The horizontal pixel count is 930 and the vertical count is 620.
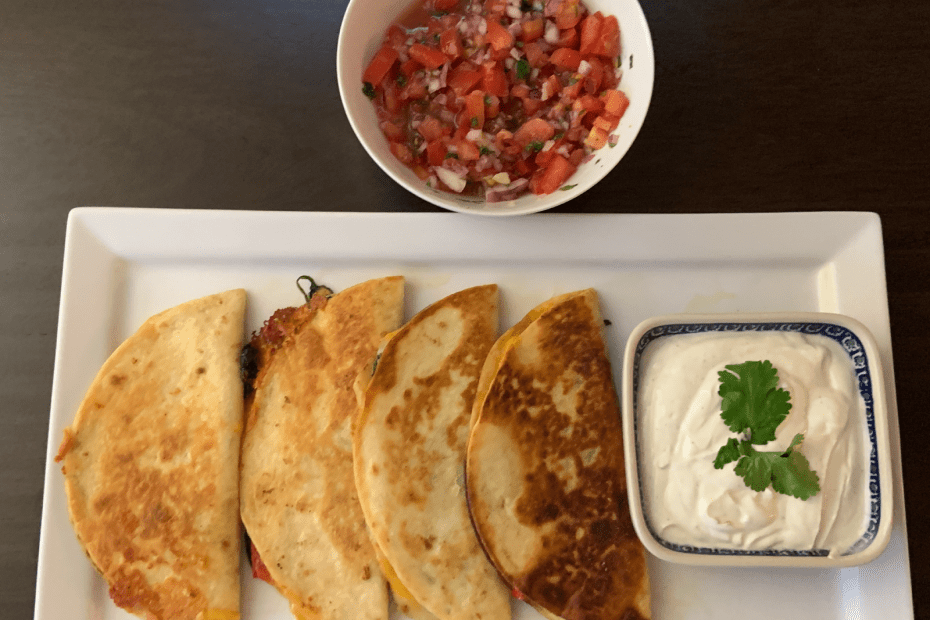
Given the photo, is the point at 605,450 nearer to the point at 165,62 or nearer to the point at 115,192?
the point at 115,192

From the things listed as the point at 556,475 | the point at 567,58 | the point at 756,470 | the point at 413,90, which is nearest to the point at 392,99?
the point at 413,90

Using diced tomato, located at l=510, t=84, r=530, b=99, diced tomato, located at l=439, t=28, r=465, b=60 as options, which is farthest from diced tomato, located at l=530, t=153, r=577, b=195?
diced tomato, located at l=439, t=28, r=465, b=60

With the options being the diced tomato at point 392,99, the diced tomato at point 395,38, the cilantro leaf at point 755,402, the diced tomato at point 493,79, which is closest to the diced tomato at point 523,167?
the diced tomato at point 493,79

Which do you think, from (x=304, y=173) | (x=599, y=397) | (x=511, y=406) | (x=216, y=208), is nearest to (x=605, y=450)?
(x=599, y=397)

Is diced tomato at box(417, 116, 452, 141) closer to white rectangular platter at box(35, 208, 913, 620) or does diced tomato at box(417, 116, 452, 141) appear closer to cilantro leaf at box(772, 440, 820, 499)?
white rectangular platter at box(35, 208, 913, 620)

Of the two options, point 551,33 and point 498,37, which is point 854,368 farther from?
point 498,37
